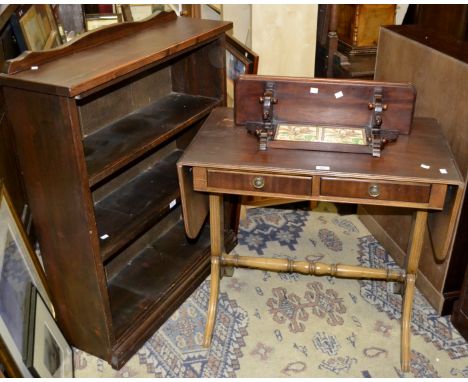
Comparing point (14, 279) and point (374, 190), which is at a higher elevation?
point (374, 190)

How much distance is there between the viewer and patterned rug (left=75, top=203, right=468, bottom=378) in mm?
A: 2535

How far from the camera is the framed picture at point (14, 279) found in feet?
6.24

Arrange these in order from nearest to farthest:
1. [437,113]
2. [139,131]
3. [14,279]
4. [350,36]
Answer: [14,279] < [139,131] < [437,113] < [350,36]

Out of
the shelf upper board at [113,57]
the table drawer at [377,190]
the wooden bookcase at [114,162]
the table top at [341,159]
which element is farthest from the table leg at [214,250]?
the shelf upper board at [113,57]

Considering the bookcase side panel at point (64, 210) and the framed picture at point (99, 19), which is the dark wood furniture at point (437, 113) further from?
the framed picture at point (99, 19)

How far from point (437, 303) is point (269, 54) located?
190cm

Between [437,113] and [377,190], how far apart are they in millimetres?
791

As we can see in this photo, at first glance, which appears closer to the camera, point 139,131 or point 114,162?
point 114,162

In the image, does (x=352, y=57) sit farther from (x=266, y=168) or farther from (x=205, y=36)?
(x=266, y=168)

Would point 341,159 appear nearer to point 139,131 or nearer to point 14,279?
point 139,131

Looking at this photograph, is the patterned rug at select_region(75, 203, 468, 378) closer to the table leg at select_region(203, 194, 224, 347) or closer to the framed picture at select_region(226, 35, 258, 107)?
the table leg at select_region(203, 194, 224, 347)

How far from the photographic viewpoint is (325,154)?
2.22 metres

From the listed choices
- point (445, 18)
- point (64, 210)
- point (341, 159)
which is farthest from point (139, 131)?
point (445, 18)

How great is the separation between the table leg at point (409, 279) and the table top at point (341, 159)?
0.31 metres
